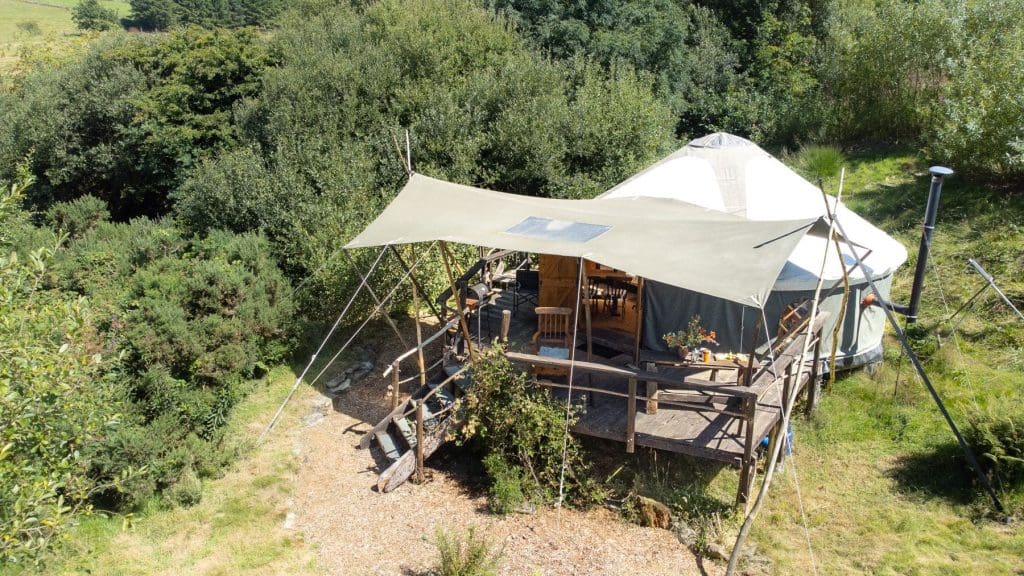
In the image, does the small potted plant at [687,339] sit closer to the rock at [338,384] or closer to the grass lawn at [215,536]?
the grass lawn at [215,536]

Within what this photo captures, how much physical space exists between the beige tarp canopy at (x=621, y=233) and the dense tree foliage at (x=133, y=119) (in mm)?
8755

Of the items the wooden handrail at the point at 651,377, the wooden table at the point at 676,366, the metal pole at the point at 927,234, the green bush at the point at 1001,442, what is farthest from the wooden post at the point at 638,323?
the metal pole at the point at 927,234

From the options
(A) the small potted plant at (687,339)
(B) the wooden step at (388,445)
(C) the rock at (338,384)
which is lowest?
(C) the rock at (338,384)

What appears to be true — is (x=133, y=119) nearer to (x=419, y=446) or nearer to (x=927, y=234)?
(x=419, y=446)

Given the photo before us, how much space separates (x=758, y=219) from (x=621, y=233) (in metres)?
2.52

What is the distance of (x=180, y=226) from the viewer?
1325 cm

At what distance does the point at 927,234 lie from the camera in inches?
359

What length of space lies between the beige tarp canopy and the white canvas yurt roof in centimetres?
66

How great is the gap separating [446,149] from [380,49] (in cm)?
326

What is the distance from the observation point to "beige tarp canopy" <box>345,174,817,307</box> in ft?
21.1

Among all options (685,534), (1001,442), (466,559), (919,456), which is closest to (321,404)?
(466,559)

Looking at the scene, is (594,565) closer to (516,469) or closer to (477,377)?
(516,469)

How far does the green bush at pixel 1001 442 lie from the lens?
7.07 m

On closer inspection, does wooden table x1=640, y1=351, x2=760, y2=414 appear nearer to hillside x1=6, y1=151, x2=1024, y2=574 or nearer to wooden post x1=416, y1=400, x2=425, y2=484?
hillside x1=6, y1=151, x2=1024, y2=574
